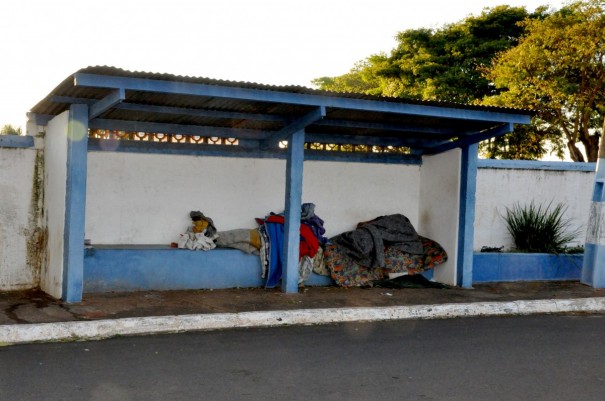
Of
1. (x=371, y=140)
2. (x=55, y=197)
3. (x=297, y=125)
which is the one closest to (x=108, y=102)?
(x=55, y=197)

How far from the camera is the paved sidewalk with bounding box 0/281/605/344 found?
739cm

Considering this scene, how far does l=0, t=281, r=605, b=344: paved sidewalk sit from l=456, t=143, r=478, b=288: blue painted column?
360 millimetres

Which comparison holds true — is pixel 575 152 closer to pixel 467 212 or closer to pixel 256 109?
pixel 467 212

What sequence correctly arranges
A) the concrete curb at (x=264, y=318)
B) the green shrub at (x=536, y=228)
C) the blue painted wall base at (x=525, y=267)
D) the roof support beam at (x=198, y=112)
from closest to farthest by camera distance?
the concrete curb at (x=264, y=318), the roof support beam at (x=198, y=112), the blue painted wall base at (x=525, y=267), the green shrub at (x=536, y=228)

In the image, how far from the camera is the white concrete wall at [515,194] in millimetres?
12617

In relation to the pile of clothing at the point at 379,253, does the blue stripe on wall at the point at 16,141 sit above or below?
above

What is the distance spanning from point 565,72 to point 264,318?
61.8ft

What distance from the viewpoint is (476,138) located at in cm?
1080

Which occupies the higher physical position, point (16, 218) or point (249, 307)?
point (16, 218)

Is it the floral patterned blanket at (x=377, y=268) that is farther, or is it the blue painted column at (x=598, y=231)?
the blue painted column at (x=598, y=231)

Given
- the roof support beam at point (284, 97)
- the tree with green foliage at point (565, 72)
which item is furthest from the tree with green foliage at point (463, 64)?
the roof support beam at point (284, 97)

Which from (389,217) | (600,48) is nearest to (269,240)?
(389,217)

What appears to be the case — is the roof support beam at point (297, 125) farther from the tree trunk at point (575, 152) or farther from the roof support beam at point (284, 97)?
the tree trunk at point (575, 152)

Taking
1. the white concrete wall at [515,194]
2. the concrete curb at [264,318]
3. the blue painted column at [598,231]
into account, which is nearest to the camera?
the concrete curb at [264,318]
